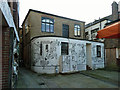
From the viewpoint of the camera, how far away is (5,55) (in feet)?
10.3

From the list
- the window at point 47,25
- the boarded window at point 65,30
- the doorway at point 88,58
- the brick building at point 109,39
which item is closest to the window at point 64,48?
the doorway at point 88,58

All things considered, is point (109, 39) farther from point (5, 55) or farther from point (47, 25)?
point (5, 55)

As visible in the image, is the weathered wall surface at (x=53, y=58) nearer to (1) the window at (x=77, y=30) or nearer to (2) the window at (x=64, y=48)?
(2) the window at (x=64, y=48)

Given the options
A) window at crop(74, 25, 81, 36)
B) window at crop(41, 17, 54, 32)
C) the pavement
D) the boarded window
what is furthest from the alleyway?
window at crop(74, 25, 81, 36)

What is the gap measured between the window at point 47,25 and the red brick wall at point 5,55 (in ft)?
25.2

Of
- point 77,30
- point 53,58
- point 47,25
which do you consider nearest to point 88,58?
point 53,58

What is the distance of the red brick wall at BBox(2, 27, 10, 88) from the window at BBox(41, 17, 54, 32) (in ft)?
25.2

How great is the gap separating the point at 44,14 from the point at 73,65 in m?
7.22

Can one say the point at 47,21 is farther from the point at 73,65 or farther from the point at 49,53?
the point at 73,65

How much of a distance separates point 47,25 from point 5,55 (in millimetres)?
8471

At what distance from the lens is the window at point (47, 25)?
10.8 meters

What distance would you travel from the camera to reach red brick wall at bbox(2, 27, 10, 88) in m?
3.02

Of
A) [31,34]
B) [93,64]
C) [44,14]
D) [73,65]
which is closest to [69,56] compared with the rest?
[73,65]

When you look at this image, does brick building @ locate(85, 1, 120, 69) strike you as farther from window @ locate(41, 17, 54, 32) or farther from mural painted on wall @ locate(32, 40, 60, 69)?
window @ locate(41, 17, 54, 32)
